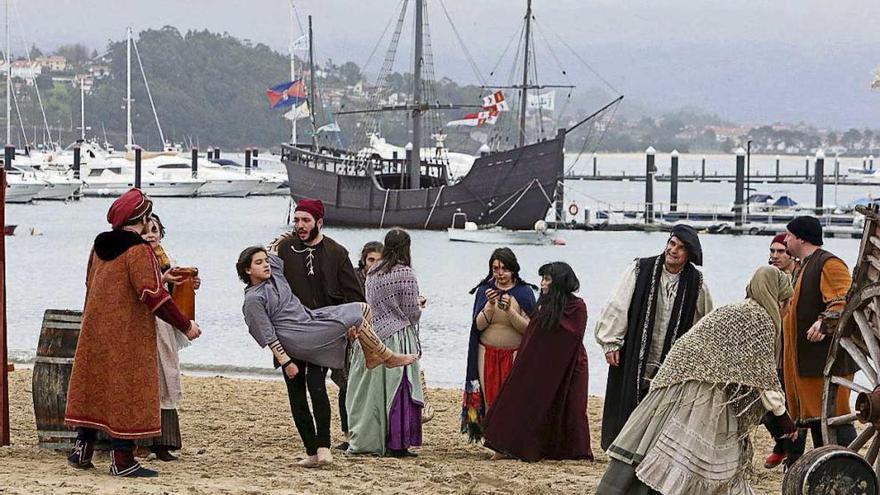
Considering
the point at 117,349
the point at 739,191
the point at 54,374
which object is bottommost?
the point at 54,374

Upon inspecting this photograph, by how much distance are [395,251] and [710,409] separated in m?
2.70

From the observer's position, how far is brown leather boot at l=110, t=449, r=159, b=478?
24.4 ft

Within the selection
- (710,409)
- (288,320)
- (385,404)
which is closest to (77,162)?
(385,404)

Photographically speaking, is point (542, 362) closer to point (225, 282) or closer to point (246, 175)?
point (225, 282)

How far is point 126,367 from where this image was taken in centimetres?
738

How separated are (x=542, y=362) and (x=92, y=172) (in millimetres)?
88028

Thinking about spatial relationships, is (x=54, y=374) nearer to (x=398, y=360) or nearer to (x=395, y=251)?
(x=398, y=360)

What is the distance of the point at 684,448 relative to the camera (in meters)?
6.49

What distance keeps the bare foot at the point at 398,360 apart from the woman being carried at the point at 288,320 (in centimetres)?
40

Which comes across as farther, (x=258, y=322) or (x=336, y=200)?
(x=336, y=200)

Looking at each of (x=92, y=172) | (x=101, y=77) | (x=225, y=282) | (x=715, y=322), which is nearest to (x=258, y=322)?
(x=715, y=322)

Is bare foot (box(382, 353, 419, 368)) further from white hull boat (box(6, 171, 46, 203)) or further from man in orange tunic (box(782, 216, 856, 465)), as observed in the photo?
white hull boat (box(6, 171, 46, 203))

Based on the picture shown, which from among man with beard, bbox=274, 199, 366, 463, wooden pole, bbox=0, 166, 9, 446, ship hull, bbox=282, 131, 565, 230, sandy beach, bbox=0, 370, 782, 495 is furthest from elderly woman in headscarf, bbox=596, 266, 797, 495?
ship hull, bbox=282, 131, 565, 230

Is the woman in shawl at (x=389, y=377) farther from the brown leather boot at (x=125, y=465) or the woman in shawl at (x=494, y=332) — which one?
the brown leather boot at (x=125, y=465)
